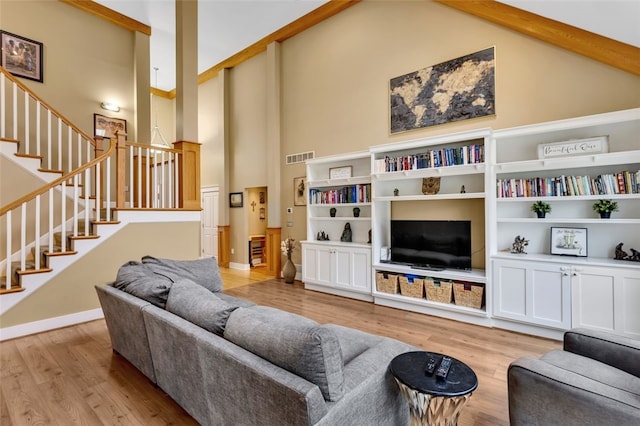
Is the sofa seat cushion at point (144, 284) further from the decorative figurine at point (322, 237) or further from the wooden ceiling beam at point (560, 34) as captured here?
the wooden ceiling beam at point (560, 34)

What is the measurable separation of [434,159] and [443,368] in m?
3.16

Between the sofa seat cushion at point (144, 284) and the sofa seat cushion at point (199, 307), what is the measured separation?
0.14 m

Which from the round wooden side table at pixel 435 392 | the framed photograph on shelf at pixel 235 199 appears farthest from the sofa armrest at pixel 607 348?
the framed photograph on shelf at pixel 235 199

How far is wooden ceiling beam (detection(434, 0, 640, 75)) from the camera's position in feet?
10.2

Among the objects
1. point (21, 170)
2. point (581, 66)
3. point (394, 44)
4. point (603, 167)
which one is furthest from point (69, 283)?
point (581, 66)

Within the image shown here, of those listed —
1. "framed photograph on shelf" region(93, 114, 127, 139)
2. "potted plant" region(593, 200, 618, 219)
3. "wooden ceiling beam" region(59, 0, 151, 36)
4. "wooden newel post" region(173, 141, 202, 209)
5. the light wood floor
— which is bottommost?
the light wood floor

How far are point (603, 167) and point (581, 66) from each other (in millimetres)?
1172

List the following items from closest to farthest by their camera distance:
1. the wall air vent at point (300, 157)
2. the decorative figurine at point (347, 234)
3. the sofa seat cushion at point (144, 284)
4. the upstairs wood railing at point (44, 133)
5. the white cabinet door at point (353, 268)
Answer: the sofa seat cushion at point (144, 284), the upstairs wood railing at point (44, 133), the white cabinet door at point (353, 268), the decorative figurine at point (347, 234), the wall air vent at point (300, 157)

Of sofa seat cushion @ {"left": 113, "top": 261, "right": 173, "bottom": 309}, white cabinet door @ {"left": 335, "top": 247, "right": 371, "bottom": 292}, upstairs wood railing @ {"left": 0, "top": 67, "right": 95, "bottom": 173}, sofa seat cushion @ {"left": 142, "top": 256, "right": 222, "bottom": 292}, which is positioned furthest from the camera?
white cabinet door @ {"left": 335, "top": 247, "right": 371, "bottom": 292}

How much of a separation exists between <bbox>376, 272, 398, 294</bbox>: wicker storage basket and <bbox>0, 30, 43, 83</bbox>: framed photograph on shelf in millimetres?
6529

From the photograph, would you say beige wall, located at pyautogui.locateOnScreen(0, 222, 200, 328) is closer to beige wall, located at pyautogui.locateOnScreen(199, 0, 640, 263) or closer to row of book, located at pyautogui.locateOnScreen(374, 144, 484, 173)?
beige wall, located at pyautogui.locateOnScreen(199, 0, 640, 263)

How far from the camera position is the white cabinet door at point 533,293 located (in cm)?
310

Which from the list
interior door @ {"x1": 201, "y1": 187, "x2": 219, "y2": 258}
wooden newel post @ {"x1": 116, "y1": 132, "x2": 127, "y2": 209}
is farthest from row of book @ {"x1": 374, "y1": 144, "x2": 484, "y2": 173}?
interior door @ {"x1": 201, "y1": 187, "x2": 219, "y2": 258}

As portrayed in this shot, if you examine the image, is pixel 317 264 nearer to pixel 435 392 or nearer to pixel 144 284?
pixel 144 284
